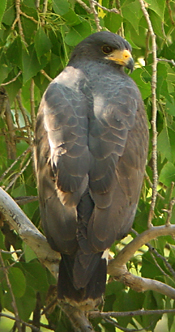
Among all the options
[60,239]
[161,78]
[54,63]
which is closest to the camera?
[60,239]

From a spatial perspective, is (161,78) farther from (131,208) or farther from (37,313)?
(37,313)

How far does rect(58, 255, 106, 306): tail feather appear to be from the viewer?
2992mm

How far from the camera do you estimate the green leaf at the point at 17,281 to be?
384 centimetres

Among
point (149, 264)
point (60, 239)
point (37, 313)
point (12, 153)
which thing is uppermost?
point (12, 153)

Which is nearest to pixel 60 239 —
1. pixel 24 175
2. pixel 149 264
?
pixel 149 264

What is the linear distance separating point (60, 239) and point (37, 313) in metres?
1.76

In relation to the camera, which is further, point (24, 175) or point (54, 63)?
point (24, 175)

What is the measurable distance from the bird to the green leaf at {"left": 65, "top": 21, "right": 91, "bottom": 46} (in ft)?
0.76

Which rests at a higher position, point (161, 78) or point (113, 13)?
point (113, 13)

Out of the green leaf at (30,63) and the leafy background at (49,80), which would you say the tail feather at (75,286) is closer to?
the leafy background at (49,80)

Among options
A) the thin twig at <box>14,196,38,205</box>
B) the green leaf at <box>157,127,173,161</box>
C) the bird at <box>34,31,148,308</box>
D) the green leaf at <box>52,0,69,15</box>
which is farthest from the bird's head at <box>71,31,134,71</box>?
the thin twig at <box>14,196,38,205</box>

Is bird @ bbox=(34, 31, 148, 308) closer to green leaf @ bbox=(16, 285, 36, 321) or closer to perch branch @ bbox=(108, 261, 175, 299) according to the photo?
perch branch @ bbox=(108, 261, 175, 299)

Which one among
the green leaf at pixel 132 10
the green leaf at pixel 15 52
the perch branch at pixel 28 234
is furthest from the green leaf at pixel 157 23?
the perch branch at pixel 28 234

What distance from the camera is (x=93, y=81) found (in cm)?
385
